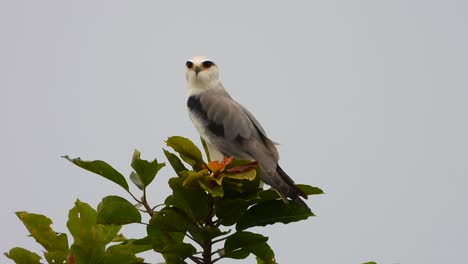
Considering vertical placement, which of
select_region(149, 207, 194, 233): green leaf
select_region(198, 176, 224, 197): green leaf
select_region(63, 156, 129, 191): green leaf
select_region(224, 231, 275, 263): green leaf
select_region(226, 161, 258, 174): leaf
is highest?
select_region(63, 156, 129, 191): green leaf

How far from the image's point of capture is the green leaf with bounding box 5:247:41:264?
3699 millimetres

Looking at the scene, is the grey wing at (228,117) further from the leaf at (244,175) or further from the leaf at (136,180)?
the leaf at (244,175)

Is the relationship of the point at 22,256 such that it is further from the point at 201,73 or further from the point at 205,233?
the point at 201,73

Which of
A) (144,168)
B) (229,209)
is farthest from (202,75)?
(229,209)

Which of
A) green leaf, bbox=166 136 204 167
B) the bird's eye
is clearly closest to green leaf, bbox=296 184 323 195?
green leaf, bbox=166 136 204 167

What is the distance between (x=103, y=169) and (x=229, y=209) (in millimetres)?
779

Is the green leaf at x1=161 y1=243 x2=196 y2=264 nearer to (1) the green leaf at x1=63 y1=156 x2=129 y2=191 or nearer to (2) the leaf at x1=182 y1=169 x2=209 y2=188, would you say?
(2) the leaf at x1=182 y1=169 x2=209 y2=188

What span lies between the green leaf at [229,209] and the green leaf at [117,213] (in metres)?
0.45

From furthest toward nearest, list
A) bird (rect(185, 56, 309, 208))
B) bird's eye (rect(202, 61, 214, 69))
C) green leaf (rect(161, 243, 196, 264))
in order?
bird's eye (rect(202, 61, 214, 69)) < bird (rect(185, 56, 309, 208)) < green leaf (rect(161, 243, 196, 264))

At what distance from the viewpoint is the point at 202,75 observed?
7277 mm

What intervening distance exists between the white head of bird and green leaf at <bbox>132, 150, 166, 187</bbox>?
3.53 m

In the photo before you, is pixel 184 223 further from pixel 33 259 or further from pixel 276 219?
pixel 33 259

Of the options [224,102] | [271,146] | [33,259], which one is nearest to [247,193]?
[33,259]

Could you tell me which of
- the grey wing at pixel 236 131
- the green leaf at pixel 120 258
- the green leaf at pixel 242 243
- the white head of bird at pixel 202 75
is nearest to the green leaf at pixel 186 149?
the green leaf at pixel 242 243
